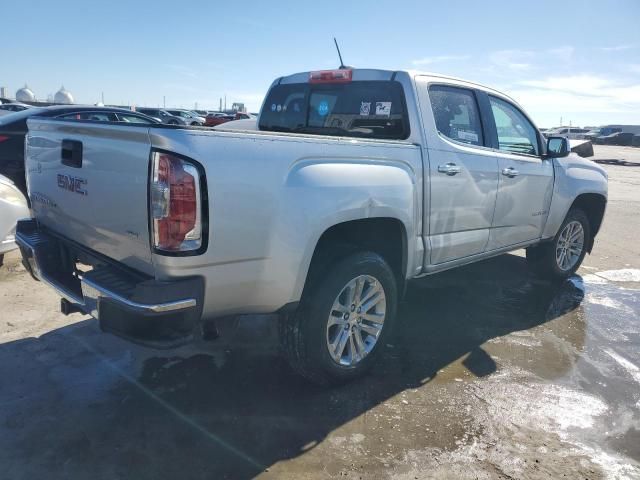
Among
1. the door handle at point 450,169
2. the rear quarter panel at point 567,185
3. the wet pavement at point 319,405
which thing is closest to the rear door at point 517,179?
the rear quarter panel at point 567,185

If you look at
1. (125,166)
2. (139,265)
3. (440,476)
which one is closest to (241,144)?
(125,166)

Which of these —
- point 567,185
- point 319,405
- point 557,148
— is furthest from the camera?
point 567,185

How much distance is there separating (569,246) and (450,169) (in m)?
3.04

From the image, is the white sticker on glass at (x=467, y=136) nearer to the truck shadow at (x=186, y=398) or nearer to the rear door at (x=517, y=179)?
the rear door at (x=517, y=179)

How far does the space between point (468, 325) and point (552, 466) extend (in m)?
1.92

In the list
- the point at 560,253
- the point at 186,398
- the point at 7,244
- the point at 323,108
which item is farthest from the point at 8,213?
the point at 560,253

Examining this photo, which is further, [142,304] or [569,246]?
[569,246]

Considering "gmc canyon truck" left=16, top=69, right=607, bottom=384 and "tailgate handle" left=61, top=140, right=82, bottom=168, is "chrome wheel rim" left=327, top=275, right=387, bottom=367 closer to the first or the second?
"gmc canyon truck" left=16, top=69, right=607, bottom=384

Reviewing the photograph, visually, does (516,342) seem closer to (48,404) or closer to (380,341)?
(380,341)

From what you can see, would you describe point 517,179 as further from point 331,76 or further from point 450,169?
point 331,76

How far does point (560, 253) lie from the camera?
19.4ft

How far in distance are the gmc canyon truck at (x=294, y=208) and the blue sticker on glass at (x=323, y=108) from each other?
2 cm

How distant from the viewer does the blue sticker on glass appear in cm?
429

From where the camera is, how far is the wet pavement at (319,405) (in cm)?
263
